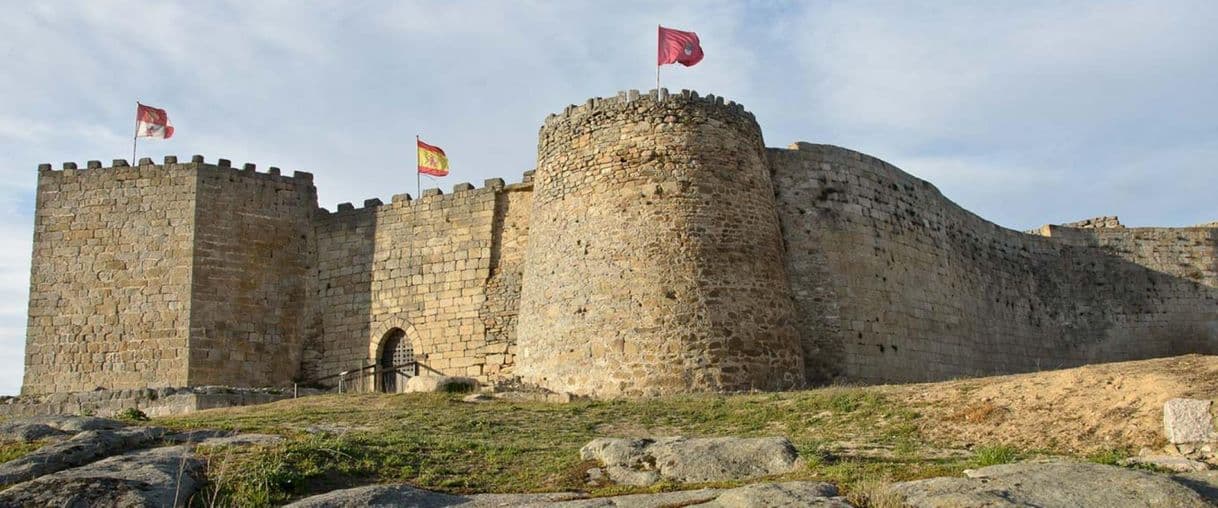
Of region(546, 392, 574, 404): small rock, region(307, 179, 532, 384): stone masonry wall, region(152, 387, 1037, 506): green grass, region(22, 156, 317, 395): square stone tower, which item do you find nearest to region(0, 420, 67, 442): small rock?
region(152, 387, 1037, 506): green grass

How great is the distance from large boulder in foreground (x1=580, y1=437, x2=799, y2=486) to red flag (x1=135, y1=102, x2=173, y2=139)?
60.4 feet

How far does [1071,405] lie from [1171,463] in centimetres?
279

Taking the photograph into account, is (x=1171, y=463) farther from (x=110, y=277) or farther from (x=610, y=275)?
(x=110, y=277)

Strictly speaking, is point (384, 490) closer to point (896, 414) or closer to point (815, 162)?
point (896, 414)

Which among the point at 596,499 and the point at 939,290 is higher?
the point at 939,290

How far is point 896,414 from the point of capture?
14.4 metres

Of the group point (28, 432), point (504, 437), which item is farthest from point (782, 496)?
point (28, 432)

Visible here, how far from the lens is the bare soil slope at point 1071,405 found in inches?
487

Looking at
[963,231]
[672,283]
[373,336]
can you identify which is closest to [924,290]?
[963,231]

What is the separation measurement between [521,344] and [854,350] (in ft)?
19.0

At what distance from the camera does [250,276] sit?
24562 millimetres

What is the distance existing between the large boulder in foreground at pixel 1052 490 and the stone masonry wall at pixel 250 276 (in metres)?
17.9

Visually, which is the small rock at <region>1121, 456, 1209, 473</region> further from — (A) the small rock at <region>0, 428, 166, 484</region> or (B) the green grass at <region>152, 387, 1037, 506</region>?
(A) the small rock at <region>0, 428, 166, 484</region>

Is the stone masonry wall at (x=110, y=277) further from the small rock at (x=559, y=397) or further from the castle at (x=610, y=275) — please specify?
the small rock at (x=559, y=397)
